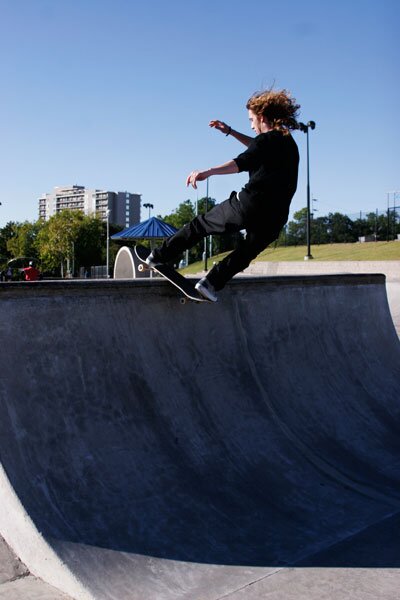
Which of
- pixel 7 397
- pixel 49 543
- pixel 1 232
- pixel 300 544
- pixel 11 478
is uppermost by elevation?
pixel 1 232

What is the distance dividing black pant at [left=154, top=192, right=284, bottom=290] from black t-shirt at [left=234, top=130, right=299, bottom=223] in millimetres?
81

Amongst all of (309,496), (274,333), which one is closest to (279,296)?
(274,333)

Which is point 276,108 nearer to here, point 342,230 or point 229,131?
point 229,131

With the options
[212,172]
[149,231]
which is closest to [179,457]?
[212,172]

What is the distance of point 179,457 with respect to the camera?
3.55 metres

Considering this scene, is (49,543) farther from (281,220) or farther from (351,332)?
(351,332)

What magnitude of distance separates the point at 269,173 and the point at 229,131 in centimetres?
72

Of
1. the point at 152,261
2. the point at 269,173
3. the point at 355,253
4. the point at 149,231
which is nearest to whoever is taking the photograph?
the point at 269,173

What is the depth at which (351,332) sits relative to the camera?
19.7 feet

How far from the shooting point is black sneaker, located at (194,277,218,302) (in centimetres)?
424

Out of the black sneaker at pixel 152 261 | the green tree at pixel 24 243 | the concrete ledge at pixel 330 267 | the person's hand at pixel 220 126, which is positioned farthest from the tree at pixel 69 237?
the person's hand at pixel 220 126

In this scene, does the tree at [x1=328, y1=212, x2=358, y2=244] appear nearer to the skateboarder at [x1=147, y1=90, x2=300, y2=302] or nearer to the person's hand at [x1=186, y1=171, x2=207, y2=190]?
the skateboarder at [x1=147, y1=90, x2=300, y2=302]

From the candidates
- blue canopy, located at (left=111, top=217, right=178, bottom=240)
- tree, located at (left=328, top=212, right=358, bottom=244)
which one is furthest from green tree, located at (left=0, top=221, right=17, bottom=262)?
blue canopy, located at (left=111, top=217, right=178, bottom=240)

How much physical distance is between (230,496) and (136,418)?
0.69m
